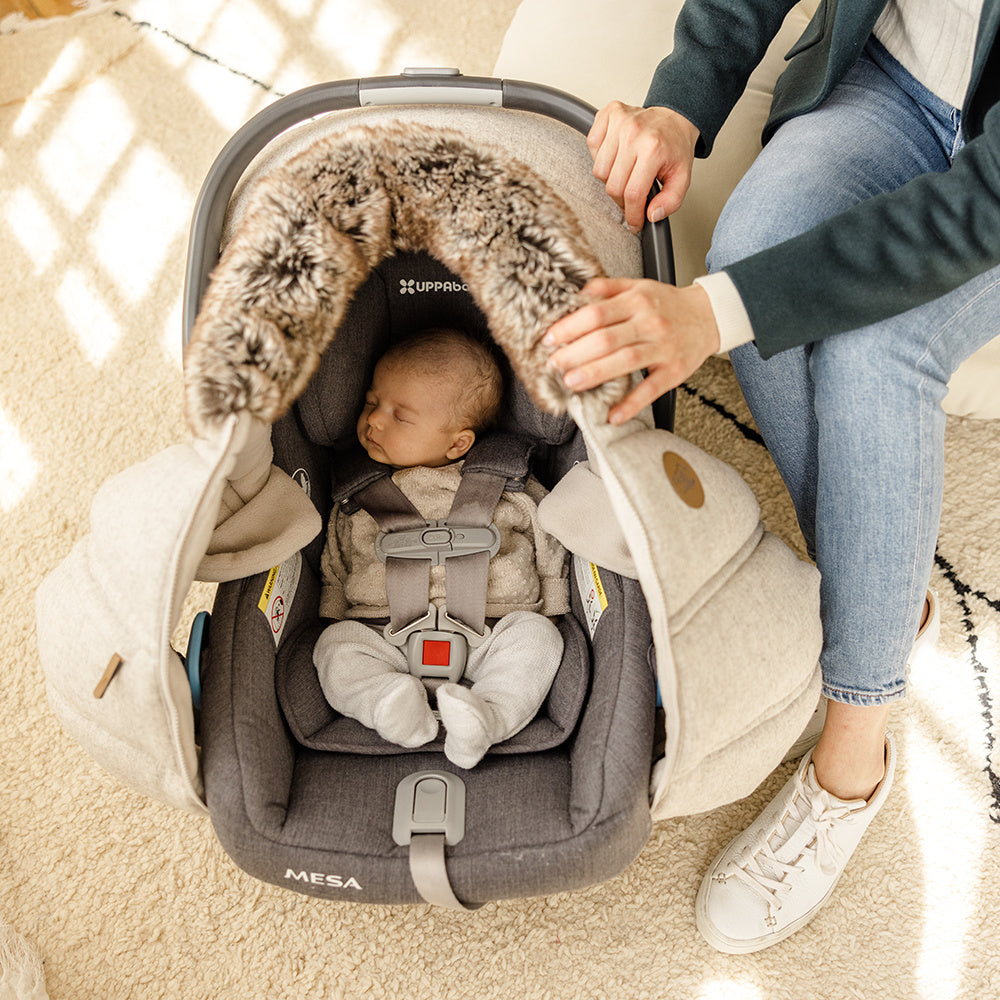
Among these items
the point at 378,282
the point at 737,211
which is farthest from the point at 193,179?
the point at 737,211

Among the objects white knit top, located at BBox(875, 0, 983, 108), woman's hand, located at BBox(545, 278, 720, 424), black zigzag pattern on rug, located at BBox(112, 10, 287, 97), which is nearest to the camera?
woman's hand, located at BBox(545, 278, 720, 424)

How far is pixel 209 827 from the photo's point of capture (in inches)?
48.4

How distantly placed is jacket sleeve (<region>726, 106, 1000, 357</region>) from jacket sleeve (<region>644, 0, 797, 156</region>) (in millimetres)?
292

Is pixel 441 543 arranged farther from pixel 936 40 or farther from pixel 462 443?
pixel 936 40

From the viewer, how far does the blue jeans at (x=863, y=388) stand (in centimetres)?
88

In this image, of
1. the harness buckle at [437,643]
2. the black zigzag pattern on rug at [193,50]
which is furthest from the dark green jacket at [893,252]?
the black zigzag pattern on rug at [193,50]

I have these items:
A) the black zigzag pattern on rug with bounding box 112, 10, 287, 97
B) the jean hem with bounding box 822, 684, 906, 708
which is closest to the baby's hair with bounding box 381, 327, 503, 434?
the jean hem with bounding box 822, 684, 906, 708

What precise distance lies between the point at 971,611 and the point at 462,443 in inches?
35.9

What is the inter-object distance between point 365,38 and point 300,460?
3.94 ft

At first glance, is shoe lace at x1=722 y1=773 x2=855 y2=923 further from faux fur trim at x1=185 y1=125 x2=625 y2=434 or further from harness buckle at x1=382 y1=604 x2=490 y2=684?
faux fur trim at x1=185 y1=125 x2=625 y2=434

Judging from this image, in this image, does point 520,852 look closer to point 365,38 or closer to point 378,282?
point 378,282

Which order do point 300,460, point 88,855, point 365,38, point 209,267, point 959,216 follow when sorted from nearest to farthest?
point 959,216
point 209,267
point 300,460
point 88,855
point 365,38

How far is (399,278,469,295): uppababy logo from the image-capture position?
43.4 inches

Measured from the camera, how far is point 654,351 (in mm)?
804
